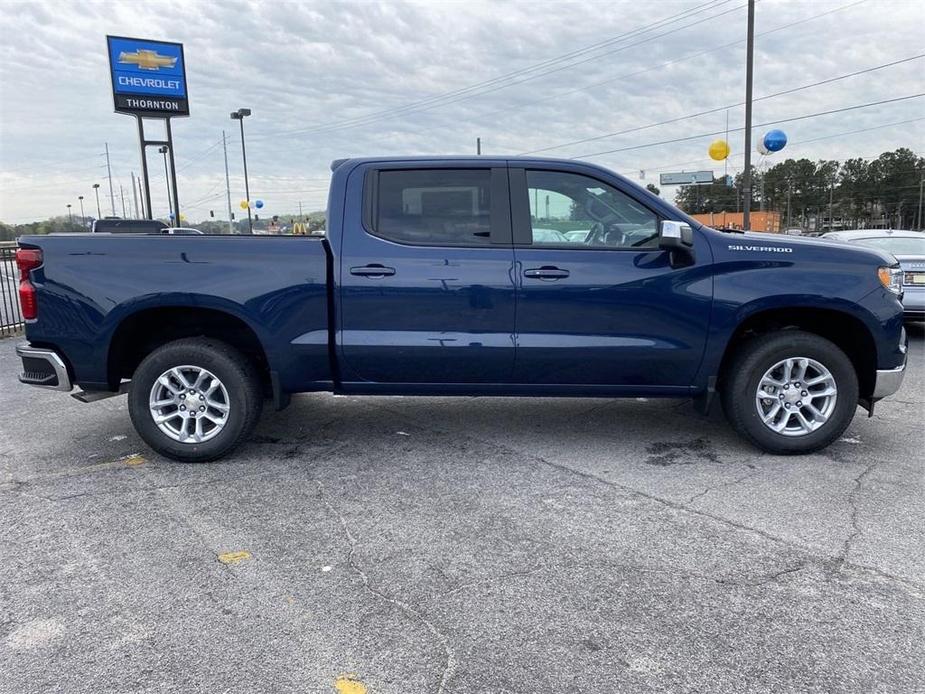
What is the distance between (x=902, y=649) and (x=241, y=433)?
12.0 feet

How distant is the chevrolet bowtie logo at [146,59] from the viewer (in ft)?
57.7

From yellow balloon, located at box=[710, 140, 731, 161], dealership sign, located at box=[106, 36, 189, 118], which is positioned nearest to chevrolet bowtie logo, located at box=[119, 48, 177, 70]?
dealership sign, located at box=[106, 36, 189, 118]

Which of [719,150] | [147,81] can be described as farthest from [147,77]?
[719,150]

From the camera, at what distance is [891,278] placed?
4.28 metres

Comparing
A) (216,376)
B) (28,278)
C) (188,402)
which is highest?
(28,278)

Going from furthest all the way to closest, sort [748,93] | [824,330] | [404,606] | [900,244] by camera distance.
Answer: [748,93], [900,244], [824,330], [404,606]

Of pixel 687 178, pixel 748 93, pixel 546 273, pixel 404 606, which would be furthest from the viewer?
pixel 687 178

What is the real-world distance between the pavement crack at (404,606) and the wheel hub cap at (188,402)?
49.3 inches

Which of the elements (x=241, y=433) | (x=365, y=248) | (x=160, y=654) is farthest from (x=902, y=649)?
(x=241, y=433)

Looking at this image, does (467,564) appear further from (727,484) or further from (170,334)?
(170,334)

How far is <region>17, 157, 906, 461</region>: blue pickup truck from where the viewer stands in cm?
422

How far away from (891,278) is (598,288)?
1.89 m

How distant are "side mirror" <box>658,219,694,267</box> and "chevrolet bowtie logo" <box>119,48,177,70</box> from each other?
17.9 meters

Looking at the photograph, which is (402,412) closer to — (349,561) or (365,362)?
(365,362)
